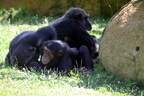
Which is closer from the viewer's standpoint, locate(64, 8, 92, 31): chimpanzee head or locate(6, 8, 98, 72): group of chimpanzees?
locate(6, 8, 98, 72): group of chimpanzees

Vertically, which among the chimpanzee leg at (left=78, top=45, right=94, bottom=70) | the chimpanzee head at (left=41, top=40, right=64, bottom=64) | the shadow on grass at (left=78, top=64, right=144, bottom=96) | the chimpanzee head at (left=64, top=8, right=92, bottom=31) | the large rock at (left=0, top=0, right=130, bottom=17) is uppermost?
the large rock at (left=0, top=0, right=130, bottom=17)

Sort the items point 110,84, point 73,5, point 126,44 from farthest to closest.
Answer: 1. point 73,5
2. point 126,44
3. point 110,84

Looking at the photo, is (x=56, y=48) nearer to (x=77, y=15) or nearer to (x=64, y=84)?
(x=64, y=84)

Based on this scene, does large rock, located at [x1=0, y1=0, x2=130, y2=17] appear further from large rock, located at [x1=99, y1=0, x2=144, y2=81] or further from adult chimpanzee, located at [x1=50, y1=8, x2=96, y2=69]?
large rock, located at [x1=99, y1=0, x2=144, y2=81]

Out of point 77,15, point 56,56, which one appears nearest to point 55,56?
point 56,56

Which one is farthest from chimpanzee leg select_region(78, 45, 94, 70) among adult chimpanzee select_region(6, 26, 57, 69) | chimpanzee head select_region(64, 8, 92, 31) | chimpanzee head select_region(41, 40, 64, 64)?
chimpanzee head select_region(64, 8, 92, 31)

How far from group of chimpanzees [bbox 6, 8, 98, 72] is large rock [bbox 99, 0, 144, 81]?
2.07ft

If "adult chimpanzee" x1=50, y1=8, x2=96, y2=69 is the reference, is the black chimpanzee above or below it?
below

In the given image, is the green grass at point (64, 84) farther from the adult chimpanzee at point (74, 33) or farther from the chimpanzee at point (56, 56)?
the adult chimpanzee at point (74, 33)

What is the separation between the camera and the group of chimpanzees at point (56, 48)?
7.29 m

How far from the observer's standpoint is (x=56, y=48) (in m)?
7.27

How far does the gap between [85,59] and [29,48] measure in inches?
46.1

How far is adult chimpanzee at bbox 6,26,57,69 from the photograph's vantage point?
24.4 feet

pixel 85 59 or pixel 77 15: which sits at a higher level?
pixel 77 15
